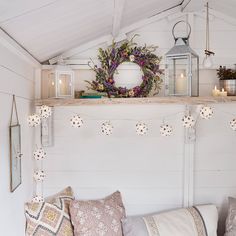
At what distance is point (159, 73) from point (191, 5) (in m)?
0.56

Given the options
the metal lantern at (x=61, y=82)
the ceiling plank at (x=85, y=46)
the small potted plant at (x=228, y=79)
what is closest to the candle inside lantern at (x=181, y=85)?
the small potted plant at (x=228, y=79)

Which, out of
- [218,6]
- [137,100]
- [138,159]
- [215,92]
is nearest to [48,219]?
[138,159]

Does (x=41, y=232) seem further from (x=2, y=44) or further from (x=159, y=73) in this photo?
(x=159, y=73)

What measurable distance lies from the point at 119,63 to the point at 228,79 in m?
0.85

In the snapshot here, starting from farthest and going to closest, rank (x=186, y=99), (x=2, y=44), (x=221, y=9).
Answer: (x=221, y=9) < (x=186, y=99) < (x=2, y=44)

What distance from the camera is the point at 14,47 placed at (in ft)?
5.65

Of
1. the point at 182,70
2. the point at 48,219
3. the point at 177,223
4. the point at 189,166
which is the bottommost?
the point at 177,223

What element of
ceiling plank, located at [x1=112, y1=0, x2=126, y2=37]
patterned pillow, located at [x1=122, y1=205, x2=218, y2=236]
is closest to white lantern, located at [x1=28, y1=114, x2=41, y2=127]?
ceiling plank, located at [x1=112, y1=0, x2=126, y2=37]

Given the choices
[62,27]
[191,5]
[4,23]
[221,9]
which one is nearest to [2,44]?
[4,23]

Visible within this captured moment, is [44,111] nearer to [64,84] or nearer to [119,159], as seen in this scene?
[64,84]

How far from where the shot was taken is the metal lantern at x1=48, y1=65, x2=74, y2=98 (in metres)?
2.40

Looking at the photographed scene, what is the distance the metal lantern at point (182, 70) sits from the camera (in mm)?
2398

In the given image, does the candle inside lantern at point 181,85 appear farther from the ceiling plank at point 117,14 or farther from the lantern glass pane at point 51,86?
the lantern glass pane at point 51,86

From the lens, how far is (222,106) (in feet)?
8.86
